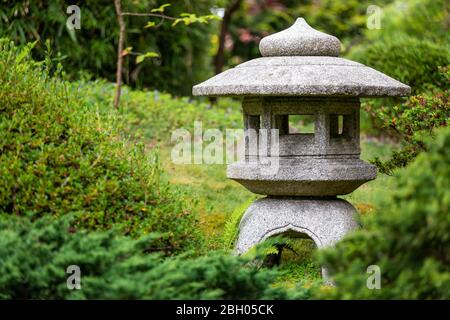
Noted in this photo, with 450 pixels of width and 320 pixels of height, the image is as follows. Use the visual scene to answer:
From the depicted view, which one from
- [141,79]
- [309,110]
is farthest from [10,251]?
[141,79]

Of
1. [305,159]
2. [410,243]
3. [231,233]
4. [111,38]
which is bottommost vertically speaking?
[231,233]

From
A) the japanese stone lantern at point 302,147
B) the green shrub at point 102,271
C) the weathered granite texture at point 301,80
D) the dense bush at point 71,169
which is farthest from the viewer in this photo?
the japanese stone lantern at point 302,147

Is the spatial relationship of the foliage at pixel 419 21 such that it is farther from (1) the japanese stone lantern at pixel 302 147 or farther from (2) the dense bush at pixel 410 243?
(2) the dense bush at pixel 410 243

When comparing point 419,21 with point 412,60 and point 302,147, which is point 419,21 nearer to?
point 412,60

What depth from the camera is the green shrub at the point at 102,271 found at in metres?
3.71

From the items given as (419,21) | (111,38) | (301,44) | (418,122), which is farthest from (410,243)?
(419,21)

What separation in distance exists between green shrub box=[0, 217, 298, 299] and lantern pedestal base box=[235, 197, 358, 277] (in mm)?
1440

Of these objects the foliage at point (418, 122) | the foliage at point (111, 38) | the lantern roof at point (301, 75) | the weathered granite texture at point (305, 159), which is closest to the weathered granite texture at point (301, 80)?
the lantern roof at point (301, 75)

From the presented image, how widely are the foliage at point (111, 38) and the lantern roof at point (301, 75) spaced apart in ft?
14.8

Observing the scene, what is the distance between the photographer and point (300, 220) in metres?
5.52

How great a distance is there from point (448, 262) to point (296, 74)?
6.76 feet

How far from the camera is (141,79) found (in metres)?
11.8

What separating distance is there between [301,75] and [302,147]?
55 cm

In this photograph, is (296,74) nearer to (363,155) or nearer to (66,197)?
(66,197)
